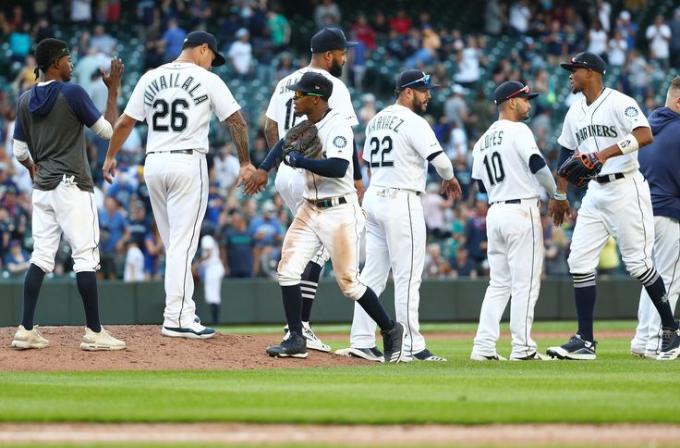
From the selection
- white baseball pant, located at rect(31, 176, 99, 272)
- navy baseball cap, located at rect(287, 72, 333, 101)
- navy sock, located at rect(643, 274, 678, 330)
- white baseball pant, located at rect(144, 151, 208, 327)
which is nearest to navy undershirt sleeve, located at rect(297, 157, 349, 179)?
navy baseball cap, located at rect(287, 72, 333, 101)

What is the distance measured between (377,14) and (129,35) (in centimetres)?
623

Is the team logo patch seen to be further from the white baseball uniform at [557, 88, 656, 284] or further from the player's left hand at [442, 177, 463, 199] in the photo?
the white baseball uniform at [557, 88, 656, 284]

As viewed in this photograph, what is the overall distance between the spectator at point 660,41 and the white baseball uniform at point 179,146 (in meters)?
21.0

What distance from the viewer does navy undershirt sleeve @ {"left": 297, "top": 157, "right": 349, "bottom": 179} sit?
9.48m

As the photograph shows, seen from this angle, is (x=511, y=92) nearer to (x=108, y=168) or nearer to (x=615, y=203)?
(x=615, y=203)

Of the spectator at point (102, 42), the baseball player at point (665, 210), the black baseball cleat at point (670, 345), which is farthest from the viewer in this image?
the spectator at point (102, 42)

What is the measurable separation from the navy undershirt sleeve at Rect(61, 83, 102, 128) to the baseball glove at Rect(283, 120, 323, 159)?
141cm

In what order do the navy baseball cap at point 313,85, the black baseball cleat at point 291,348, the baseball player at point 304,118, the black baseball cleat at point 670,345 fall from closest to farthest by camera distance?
A: the navy baseball cap at point 313,85 < the black baseball cleat at point 291,348 < the baseball player at point 304,118 < the black baseball cleat at point 670,345

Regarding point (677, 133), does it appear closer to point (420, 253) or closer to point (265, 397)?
point (420, 253)

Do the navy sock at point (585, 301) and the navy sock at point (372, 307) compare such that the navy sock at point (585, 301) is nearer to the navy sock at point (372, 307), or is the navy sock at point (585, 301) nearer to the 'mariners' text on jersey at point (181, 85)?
the navy sock at point (372, 307)

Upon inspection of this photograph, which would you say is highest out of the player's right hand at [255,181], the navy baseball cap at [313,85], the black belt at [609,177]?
the navy baseball cap at [313,85]

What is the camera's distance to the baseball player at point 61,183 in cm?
963

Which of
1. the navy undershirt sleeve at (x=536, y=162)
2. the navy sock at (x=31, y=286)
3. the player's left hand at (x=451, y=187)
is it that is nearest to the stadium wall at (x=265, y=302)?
the navy sock at (x=31, y=286)

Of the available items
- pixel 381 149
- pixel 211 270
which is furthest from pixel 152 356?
pixel 211 270
